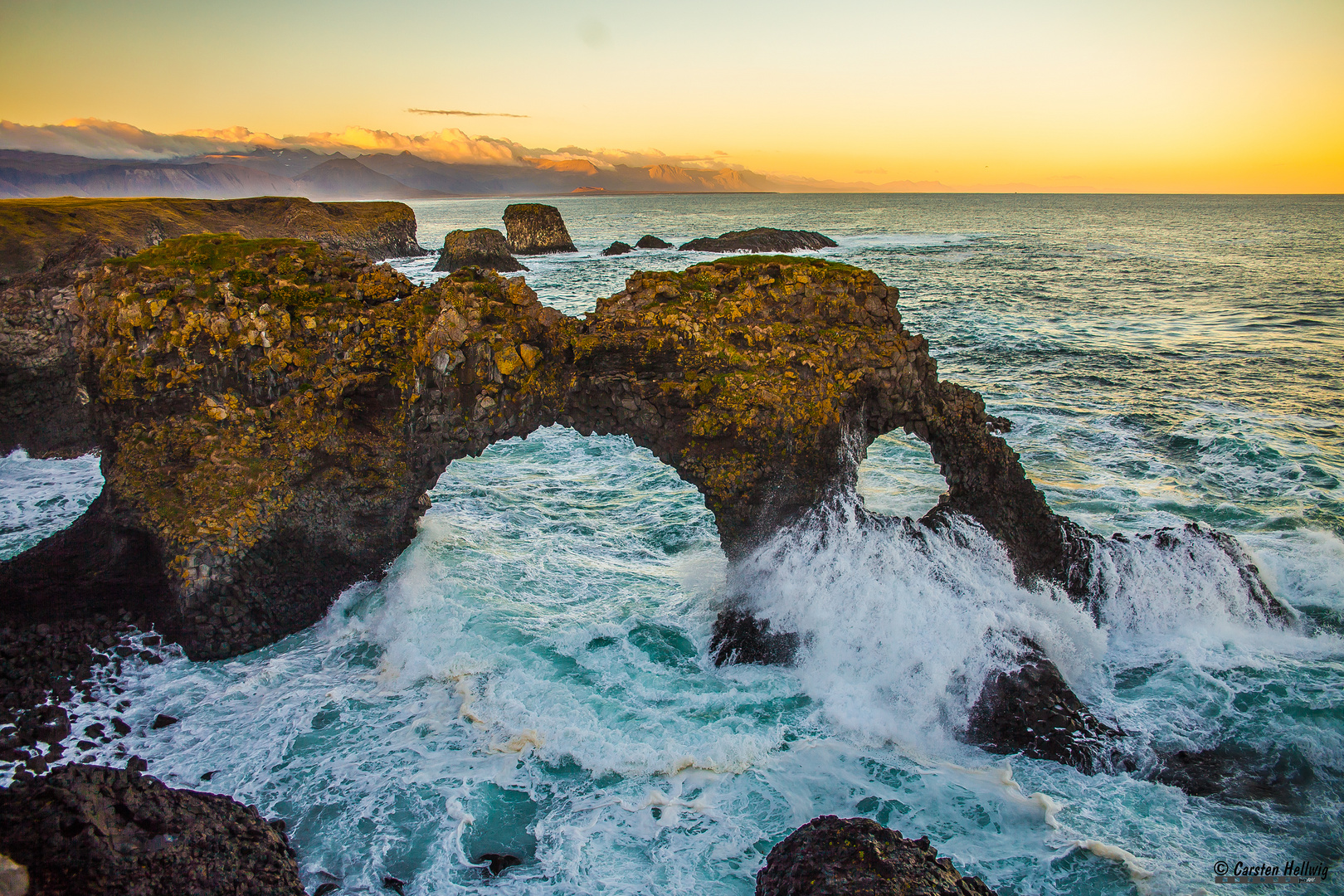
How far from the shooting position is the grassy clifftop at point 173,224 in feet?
127

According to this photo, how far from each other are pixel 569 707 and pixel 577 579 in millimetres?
4257

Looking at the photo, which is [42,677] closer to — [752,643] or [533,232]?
[752,643]

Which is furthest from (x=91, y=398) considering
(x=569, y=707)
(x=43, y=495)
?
(x=569, y=707)

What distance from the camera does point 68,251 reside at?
98.8 ft

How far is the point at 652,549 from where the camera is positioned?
16844 mm

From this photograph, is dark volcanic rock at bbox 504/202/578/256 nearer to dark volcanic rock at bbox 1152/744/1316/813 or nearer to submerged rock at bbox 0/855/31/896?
dark volcanic rock at bbox 1152/744/1316/813

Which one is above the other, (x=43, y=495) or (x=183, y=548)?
(x=183, y=548)

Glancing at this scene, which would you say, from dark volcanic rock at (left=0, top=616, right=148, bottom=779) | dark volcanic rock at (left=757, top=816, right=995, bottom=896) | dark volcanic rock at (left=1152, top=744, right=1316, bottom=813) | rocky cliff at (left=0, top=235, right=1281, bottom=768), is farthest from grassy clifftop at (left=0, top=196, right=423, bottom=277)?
dark volcanic rock at (left=1152, top=744, right=1316, bottom=813)

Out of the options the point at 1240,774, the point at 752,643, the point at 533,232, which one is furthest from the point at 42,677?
the point at 533,232

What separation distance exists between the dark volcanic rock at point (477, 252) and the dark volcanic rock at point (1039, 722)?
6145cm

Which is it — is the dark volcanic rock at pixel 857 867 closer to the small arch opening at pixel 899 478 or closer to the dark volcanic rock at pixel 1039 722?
the dark volcanic rock at pixel 1039 722

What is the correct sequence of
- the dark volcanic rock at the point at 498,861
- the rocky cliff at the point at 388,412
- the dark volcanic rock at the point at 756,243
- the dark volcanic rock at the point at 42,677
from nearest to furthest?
the dark volcanic rock at the point at 498,861 < the dark volcanic rock at the point at 42,677 < the rocky cliff at the point at 388,412 < the dark volcanic rock at the point at 756,243

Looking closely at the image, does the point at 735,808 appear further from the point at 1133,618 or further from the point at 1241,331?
the point at 1241,331

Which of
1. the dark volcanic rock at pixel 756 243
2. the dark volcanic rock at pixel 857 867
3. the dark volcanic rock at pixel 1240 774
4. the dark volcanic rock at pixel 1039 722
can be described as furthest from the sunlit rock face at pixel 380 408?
the dark volcanic rock at pixel 756 243
